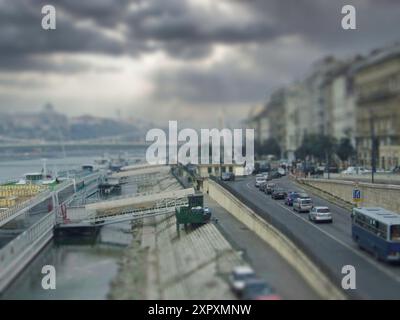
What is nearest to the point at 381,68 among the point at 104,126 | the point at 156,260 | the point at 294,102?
the point at 294,102

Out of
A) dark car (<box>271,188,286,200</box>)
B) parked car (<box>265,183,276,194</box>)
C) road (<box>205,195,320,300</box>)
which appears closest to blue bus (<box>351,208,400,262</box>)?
road (<box>205,195,320,300</box>)

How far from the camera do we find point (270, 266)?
8.02 meters

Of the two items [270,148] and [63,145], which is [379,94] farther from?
[63,145]

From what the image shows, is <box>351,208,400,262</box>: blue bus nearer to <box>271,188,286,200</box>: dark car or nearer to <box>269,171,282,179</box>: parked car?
<box>271,188,286,200</box>: dark car

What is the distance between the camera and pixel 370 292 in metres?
6.75

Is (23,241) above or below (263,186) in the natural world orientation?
below

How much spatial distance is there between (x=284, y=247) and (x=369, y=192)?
4876 millimetres

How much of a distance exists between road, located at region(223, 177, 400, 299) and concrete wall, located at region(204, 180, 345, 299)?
0.37ft

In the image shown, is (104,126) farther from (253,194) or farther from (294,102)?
(294,102)

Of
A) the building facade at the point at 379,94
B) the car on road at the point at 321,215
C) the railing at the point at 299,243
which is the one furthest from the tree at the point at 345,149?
the railing at the point at 299,243

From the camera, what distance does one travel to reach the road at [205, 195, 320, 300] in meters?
6.80

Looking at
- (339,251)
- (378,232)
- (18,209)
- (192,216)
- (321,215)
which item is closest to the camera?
(378,232)

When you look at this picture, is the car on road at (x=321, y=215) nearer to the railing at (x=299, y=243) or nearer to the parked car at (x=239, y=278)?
the railing at (x=299, y=243)

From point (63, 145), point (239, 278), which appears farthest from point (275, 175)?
point (63, 145)
